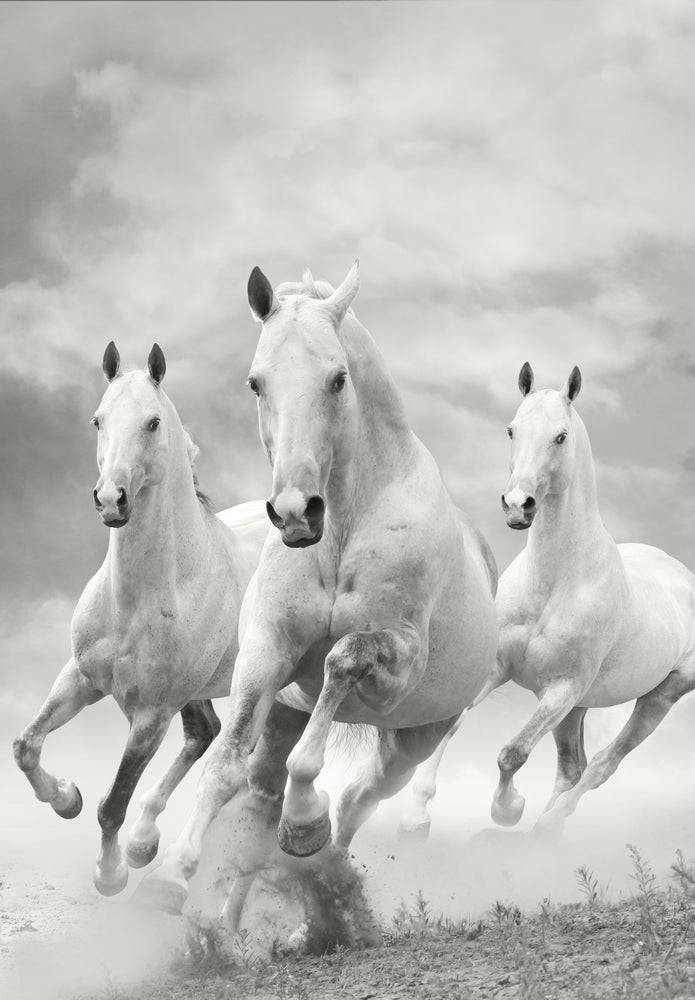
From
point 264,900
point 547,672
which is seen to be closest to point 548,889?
point 547,672

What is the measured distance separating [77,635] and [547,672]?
130 inches

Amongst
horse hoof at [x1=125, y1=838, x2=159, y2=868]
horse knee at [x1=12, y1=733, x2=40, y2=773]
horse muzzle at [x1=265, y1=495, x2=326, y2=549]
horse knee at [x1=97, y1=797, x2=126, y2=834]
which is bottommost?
horse hoof at [x1=125, y1=838, x2=159, y2=868]

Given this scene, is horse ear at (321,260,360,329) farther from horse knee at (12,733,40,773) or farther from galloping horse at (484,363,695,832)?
horse knee at (12,733,40,773)

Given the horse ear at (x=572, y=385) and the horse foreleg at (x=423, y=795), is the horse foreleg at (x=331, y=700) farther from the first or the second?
the horse ear at (x=572, y=385)

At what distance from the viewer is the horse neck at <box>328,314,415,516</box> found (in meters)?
6.07

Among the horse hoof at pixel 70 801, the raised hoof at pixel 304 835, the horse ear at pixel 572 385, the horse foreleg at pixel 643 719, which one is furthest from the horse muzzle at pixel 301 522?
the horse foreleg at pixel 643 719

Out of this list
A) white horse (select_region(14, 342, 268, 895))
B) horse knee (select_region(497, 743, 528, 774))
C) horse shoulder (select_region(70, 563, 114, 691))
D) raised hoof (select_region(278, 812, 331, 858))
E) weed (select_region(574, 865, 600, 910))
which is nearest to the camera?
raised hoof (select_region(278, 812, 331, 858))

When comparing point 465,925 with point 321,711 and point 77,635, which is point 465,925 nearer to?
point 321,711

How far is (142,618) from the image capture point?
7.91 metres

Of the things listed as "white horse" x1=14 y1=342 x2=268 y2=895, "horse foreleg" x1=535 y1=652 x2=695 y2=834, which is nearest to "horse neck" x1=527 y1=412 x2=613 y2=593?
"horse foreleg" x1=535 y1=652 x2=695 y2=834

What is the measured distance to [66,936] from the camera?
9.42 meters

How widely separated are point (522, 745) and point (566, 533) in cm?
155

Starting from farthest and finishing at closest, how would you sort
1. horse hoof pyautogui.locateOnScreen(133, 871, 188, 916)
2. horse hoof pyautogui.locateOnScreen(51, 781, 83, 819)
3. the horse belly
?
the horse belly < horse hoof pyautogui.locateOnScreen(51, 781, 83, 819) < horse hoof pyautogui.locateOnScreen(133, 871, 188, 916)

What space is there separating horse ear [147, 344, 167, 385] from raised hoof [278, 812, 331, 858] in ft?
11.2
